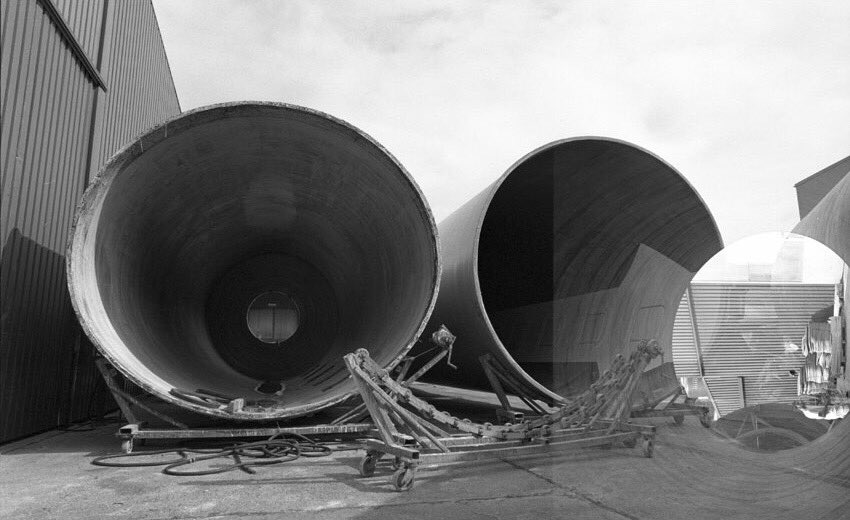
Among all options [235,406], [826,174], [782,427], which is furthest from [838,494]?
[235,406]

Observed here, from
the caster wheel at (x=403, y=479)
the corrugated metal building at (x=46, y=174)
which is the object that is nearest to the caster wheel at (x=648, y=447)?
the caster wheel at (x=403, y=479)

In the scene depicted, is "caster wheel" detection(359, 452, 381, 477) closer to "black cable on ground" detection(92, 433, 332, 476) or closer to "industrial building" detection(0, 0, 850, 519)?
"industrial building" detection(0, 0, 850, 519)

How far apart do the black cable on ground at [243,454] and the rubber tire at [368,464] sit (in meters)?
0.81

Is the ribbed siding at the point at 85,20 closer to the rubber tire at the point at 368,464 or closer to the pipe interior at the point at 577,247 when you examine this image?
the pipe interior at the point at 577,247

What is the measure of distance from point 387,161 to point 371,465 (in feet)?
9.03

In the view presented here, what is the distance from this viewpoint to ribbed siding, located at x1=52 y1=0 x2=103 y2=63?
6304 mm

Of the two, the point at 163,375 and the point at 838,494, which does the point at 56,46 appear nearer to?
the point at 163,375

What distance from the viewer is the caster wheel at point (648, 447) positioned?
4.82 meters

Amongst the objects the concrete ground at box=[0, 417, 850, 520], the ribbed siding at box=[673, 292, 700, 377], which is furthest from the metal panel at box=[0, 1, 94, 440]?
the ribbed siding at box=[673, 292, 700, 377]

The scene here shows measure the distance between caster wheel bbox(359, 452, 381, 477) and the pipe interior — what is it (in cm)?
259

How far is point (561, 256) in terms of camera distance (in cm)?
837

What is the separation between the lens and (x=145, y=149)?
5.54 metres

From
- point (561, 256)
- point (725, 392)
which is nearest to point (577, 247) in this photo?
point (561, 256)

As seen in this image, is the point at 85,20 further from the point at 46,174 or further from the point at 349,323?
the point at 349,323
